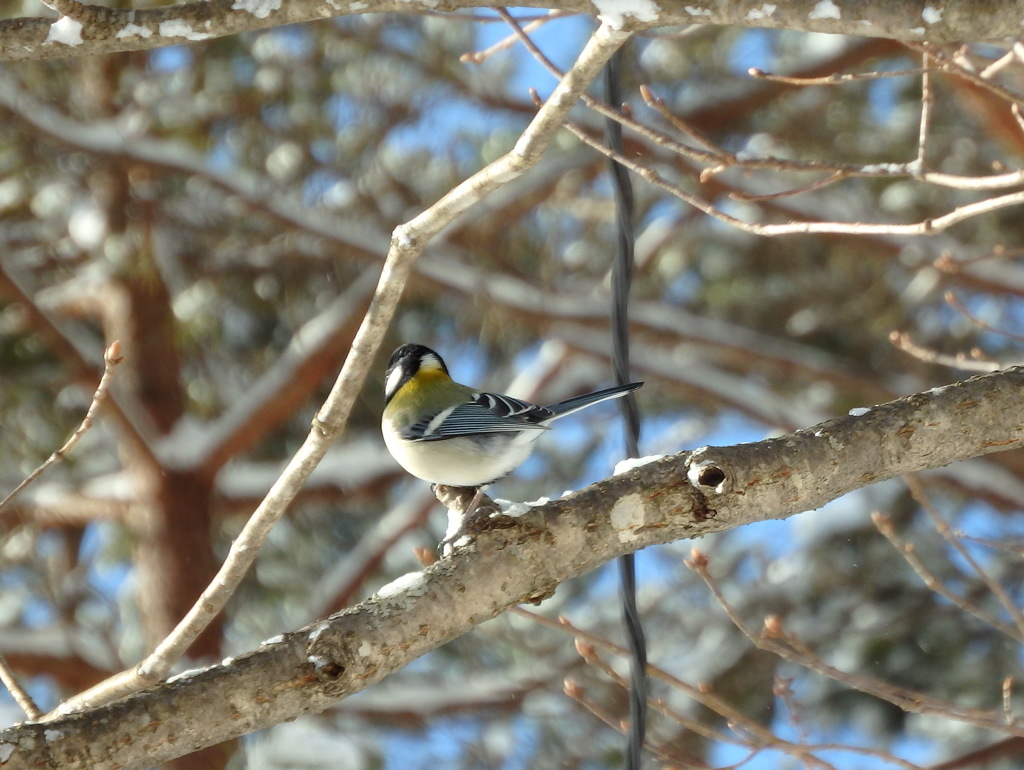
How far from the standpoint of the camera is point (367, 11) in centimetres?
161

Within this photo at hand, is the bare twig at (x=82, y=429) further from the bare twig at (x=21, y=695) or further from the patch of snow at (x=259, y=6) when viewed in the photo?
the patch of snow at (x=259, y=6)

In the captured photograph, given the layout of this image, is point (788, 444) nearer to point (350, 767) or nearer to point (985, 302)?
point (350, 767)

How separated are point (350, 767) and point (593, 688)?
1467 mm

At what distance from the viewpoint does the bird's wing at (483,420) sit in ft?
9.06

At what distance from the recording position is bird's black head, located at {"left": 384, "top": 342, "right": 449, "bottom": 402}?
3.44 metres

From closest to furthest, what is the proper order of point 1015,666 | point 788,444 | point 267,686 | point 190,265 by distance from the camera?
point 267,686 → point 788,444 → point 1015,666 → point 190,265

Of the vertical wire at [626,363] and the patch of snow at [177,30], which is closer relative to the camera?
the patch of snow at [177,30]

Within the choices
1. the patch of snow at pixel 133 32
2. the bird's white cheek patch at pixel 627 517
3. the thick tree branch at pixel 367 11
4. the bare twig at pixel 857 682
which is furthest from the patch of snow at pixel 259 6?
the bare twig at pixel 857 682

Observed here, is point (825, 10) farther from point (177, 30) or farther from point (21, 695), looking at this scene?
point (21, 695)

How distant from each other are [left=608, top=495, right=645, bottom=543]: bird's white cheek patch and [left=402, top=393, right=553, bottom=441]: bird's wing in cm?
111

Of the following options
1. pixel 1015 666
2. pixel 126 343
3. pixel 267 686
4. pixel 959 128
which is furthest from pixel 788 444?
pixel 959 128

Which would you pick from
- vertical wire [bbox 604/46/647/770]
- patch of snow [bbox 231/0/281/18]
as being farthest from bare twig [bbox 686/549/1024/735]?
patch of snow [bbox 231/0/281/18]

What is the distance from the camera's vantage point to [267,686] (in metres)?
1.43

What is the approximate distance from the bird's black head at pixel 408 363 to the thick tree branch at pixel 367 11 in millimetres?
1863
